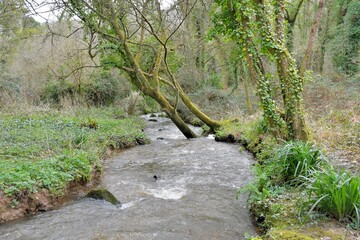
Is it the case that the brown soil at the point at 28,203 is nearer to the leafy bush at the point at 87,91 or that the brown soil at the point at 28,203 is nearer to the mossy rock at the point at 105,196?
the mossy rock at the point at 105,196

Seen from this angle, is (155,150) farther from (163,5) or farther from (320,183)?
(320,183)

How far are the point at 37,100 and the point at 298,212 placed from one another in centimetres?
1815

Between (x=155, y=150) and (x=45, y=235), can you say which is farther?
(x=155, y=150)

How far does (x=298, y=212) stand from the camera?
384 centimetres

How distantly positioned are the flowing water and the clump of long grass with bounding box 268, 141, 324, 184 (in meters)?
0.92

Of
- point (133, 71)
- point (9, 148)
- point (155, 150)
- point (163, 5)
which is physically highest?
point (163, 5)

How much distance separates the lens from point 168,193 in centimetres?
589

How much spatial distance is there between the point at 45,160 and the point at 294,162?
525cm

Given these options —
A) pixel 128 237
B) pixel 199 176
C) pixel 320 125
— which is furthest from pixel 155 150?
pixel 128 237

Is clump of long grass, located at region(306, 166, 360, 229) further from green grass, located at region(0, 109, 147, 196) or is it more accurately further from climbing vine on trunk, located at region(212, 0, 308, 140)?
green grass, located at region(0, 109, 147, 196)

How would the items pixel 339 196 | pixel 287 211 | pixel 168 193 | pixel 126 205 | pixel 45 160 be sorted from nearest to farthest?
pixel 339 196 → pixel 287 211 → pixel 126 205 → pixel 168 193 → pixel 45 160

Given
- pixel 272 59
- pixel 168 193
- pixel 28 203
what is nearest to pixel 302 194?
pixel 168 193

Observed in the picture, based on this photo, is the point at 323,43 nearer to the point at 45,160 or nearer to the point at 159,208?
the point at 159,208

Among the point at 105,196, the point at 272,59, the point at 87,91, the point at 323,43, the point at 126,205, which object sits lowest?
the point at 126,205
